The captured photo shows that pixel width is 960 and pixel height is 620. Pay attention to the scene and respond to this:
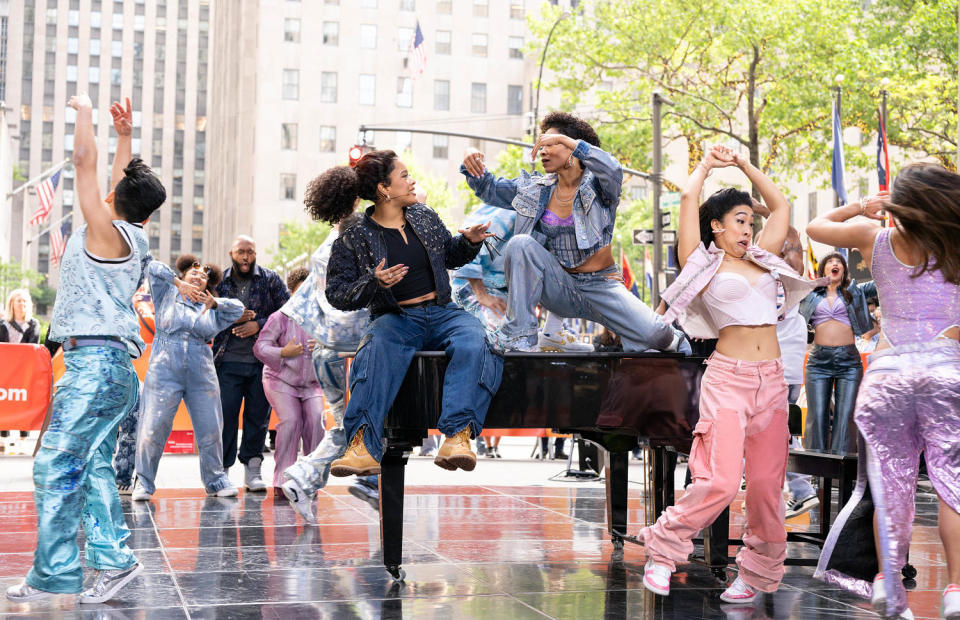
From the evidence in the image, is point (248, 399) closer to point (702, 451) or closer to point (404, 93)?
point (702, 451)

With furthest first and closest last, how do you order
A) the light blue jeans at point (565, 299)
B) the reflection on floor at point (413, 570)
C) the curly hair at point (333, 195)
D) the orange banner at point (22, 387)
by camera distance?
the orange banner at point (22, 387), the curly hair at point (333, 195), the light blue jeans at point (565, 299), the reflection on floor at point (413, 570)

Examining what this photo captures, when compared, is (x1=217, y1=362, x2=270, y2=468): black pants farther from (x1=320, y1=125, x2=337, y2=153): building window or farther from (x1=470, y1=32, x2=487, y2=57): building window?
(x1=470, y1=32, x2=487, y2=57): building window

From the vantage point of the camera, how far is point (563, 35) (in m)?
34.2

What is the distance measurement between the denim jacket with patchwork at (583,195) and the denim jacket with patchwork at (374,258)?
1.48ft

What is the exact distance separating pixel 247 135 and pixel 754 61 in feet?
164

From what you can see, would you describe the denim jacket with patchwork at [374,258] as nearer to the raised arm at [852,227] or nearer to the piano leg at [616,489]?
the piano leg at [616,489]

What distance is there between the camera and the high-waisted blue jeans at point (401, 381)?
5.52 metres

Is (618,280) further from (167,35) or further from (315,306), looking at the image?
(167,35)

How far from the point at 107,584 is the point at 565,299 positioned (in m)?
2.87

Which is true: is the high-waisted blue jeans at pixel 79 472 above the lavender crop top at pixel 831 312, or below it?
below

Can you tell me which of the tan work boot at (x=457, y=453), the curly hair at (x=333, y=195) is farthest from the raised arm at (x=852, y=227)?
the curly hair at (x=333, y=195)

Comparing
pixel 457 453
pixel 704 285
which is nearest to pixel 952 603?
pixel 704 285

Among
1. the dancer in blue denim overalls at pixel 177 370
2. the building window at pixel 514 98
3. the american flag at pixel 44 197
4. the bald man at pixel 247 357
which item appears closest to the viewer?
the dancer in blue denim overalls at pixel 177 370

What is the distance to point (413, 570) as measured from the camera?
6301 millimetres
